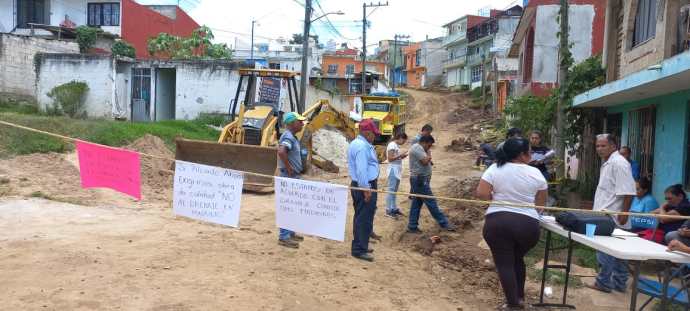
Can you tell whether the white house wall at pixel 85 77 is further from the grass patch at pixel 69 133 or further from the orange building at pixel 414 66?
the orange building at pixel 414 66

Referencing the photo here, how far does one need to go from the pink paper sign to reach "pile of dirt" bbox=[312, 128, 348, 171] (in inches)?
500

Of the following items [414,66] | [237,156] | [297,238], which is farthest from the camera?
[414,66]

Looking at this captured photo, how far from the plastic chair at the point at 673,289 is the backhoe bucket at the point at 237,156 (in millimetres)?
7951

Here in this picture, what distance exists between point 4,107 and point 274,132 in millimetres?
14997

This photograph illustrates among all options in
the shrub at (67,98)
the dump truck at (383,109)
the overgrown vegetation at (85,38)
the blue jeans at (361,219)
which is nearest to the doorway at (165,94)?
the shrub at (67,98)

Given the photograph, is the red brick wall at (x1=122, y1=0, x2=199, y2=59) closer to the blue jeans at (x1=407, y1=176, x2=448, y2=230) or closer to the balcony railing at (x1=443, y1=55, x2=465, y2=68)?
the balcony railing at (x1=443, y1=55, x2=465, y2=68)

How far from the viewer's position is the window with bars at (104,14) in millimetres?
37719

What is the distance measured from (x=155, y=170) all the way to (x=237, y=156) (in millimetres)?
2329

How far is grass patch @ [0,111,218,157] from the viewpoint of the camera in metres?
13.5

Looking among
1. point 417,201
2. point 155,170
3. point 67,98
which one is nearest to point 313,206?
point 417,201

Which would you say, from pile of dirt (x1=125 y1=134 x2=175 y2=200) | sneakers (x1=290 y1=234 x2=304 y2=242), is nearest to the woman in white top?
sneakers (x1=290 y1=234 x2=304 y2=242)

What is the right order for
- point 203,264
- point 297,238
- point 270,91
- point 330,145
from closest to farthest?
point 203,264 → point 297,238 → point 270,91 → point 330,145

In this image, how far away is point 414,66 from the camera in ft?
232

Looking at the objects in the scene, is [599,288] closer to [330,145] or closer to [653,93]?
[653,93]
